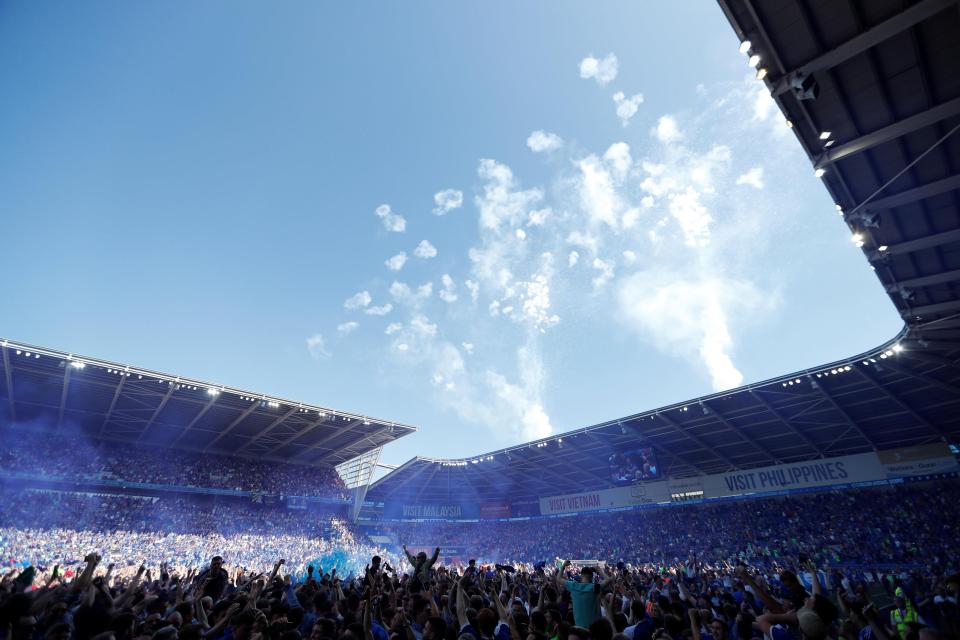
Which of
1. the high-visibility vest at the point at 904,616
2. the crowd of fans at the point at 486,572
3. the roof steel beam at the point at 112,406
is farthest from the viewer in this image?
the roof steel beam at the point at 112,406

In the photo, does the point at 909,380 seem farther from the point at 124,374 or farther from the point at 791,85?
the point at 124,374

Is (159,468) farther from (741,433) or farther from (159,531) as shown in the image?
(741,433)

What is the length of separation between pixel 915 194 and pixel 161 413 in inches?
1529

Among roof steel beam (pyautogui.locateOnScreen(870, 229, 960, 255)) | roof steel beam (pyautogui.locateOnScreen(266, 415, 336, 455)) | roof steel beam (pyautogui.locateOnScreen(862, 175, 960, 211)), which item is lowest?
roof steel beam (pyautogui.locateOnScreen(266, 415, 336, 455))

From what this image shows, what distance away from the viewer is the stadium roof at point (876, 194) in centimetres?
927

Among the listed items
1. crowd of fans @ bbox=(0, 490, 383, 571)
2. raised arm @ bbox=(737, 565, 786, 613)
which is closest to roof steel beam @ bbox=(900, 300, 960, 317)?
raised arm @ bbox=(737, 565, 786, 613)

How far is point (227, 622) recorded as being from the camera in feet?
17.4

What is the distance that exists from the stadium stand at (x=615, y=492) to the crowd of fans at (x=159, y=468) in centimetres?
20

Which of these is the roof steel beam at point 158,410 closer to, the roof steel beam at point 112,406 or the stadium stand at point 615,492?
the stadium stand at point 615,492

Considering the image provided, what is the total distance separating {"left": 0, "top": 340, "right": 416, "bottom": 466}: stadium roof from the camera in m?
24.2

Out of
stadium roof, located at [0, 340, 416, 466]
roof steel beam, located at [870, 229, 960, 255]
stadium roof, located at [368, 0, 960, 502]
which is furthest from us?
stadium roof, located at [0, 340, 416, 466]

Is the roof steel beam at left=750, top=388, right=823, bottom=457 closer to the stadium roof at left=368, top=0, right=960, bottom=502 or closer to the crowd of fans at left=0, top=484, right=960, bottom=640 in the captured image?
the stadium roof at left=368, top=0, right=960, bottom=502

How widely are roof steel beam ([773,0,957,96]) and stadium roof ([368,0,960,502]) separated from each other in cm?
2

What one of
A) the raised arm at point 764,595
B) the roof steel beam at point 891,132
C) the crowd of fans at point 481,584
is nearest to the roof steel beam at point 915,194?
the roof steel beam at point 891,132
